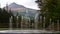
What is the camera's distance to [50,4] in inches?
679

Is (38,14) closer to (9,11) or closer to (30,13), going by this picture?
(30,13)

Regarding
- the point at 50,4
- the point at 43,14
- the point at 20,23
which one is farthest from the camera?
the point at 20,23

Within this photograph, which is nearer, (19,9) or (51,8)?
(51,8)

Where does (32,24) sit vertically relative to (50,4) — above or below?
below

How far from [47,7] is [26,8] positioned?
20.4 ft

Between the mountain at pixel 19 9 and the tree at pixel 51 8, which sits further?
the mountain at pixel 19 9

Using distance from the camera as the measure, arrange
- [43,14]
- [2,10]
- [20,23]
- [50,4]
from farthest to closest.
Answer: [2,10]
[20,23]
[43,14]
[50,4]

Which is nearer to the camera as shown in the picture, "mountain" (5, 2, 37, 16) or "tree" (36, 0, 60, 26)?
"tree" (36, 0, 60, 26)

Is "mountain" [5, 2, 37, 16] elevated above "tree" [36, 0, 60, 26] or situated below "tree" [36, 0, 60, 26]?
below

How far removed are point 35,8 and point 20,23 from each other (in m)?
2.47

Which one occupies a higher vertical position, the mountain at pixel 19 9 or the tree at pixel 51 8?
the tree at pixel 51 8

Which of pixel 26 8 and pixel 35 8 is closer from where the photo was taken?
pixel 35 8

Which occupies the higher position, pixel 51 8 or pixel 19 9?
pixel 51 8

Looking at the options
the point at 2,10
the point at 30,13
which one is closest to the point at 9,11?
the point at 2,10
